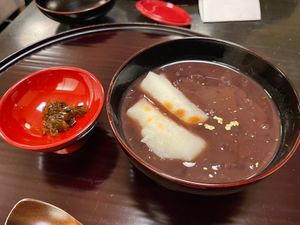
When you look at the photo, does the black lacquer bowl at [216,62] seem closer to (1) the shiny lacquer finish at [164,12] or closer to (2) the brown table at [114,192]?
(2) the brown table at [114,192]

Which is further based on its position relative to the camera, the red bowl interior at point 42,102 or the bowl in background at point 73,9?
the bowl in background at point 73,9

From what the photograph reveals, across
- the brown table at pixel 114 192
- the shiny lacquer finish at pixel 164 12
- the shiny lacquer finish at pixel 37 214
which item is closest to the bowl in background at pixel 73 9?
the shiny lacquer finish at pixel 164 12

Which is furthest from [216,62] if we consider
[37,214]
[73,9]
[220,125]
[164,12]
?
[73,9]

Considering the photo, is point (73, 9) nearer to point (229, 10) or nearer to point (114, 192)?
point (229, 10)

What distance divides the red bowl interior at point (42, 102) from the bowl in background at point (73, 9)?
1.49ft

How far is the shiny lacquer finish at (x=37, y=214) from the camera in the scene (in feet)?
2.71

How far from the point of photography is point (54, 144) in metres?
0.91

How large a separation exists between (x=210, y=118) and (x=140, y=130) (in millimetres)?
238

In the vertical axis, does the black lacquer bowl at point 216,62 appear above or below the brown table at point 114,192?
above

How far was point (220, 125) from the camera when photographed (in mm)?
978

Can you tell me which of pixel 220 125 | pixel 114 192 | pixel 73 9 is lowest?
pixel 114 192

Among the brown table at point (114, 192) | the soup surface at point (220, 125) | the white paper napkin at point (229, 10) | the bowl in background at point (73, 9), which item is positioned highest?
the bowl in background at point (73, 9)

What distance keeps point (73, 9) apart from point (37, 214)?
1.22 metres

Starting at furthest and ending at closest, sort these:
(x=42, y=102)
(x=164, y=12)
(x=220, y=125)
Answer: (x=164, y=12), (x=42, y=102), (x=220, y=125)
